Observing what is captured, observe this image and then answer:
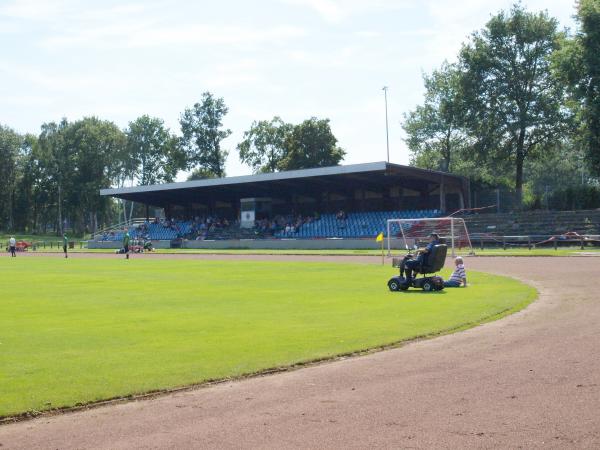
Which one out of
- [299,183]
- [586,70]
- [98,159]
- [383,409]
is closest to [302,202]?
[299,183]

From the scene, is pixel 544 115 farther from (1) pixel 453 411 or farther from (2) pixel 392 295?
(1) pixel 453 411

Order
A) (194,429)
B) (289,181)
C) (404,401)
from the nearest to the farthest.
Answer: (194,429)
(404,401)
(289,181)

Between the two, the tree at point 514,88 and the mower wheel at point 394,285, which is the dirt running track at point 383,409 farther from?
the tree at point 514,88

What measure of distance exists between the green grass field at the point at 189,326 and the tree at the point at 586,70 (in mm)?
31423

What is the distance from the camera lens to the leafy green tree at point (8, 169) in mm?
A: 122375

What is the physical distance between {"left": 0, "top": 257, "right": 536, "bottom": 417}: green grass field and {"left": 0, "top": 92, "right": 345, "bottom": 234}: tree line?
82.6 metres

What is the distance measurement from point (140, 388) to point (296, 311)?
24.9 feet

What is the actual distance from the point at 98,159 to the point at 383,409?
120 meters

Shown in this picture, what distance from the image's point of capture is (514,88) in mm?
65875

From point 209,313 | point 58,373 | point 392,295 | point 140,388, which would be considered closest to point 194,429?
point 140,388

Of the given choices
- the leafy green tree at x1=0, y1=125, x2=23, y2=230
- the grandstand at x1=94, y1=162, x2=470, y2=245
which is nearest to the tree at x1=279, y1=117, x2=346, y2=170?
the grandstand at x1=94, y1=162, x2=470, y2=245

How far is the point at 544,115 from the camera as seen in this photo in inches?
2569

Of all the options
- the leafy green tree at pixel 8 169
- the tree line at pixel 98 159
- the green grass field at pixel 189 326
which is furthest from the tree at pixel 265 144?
the green grass field at pixel 189 326

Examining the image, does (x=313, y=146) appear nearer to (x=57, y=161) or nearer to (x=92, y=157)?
(x=92, y=157)
